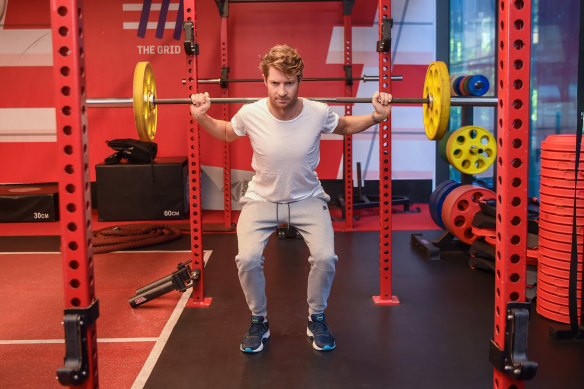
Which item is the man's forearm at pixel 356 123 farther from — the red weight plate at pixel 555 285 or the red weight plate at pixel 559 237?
the red weight plate at pixel 555 285

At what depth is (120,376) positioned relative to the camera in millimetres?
2225

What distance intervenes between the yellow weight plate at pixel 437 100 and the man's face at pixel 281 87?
609 millimetres

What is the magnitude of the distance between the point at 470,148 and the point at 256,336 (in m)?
2.46

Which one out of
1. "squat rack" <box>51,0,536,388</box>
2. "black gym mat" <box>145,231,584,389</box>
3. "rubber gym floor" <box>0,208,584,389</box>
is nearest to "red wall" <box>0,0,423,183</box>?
"rubber gym floor" <box>0,208,584,389</box>

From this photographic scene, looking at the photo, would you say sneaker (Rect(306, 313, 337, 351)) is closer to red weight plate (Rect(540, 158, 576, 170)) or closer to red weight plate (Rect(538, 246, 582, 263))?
red weight plate (Rect(538, 246, 582, 263))

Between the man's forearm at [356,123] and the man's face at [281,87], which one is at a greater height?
the man's face at [281,87]

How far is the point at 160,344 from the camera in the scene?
2547 mm

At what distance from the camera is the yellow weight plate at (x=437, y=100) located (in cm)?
224

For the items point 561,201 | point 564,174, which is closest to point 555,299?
point 561,201

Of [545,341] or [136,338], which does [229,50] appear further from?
[545,341]

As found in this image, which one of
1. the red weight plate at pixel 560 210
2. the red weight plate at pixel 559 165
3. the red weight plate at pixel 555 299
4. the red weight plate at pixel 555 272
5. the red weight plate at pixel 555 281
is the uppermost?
the red weight plate at pixel 559 165

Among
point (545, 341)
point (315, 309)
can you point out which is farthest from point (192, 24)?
point (545, 341)

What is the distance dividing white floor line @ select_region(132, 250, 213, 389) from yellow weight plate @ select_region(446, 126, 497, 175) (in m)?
2.20

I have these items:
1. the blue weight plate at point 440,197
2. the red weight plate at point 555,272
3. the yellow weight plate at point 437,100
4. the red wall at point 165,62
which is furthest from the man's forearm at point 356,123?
the red wall at point 165,62
